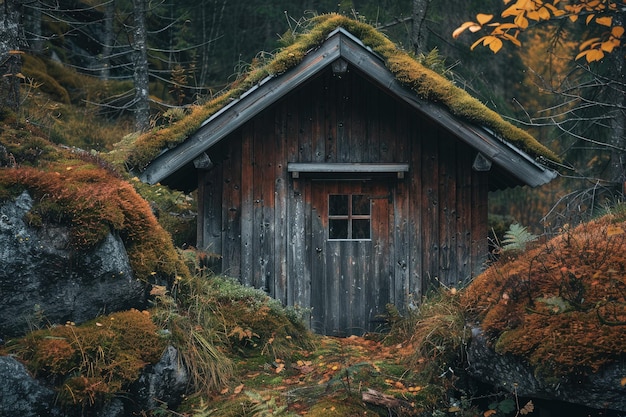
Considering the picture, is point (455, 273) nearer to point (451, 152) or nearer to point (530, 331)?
point (451, 152)

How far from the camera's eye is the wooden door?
32.4 ft

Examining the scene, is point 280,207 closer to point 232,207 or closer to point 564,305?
point 232,207

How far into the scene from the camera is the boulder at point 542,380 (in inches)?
211

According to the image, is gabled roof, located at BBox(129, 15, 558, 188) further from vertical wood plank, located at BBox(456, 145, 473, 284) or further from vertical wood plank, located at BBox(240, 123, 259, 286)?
vertical wood plank, located at BBox(456, 145, 473, 284)

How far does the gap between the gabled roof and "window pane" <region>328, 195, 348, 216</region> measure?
1.78m

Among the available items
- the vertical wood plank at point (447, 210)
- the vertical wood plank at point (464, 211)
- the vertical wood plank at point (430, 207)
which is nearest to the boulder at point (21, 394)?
the vertical wood plank at point (430, 207)

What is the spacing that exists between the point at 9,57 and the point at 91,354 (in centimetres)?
449

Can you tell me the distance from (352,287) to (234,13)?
1590 cm

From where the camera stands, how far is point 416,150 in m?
10.0

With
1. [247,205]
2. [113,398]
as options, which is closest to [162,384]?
[113,398]

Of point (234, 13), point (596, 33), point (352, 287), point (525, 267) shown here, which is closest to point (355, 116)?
point (352, 287)

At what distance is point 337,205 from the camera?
10133mm

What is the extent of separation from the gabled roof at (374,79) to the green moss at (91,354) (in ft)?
8.81

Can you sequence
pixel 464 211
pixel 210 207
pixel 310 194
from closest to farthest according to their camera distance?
pixel 210 207 → pixel 310 194 → pixel 464 211
